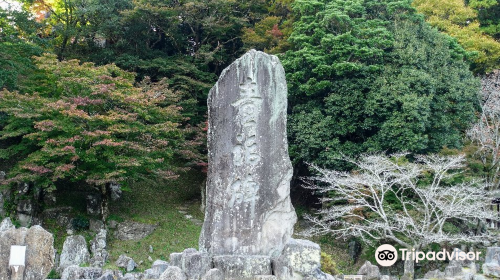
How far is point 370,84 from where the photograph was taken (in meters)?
17.3

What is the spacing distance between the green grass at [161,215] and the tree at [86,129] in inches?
58.6

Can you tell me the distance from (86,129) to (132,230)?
3.84m

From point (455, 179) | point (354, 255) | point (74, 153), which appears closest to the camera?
point (74, 153)

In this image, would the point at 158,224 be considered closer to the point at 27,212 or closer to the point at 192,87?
the point at 27,212

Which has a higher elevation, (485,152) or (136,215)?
(485,152)

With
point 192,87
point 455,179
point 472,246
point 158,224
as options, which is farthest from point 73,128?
point 472,246

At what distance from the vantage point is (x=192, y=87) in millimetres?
20625

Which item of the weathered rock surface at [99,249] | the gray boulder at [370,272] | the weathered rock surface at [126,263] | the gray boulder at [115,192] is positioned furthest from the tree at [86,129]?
the gray boulder at [370,272]

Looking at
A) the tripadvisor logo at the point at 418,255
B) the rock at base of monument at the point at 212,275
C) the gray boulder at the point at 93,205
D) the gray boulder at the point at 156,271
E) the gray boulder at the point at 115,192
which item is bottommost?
the tripadvisor logo at the point at 418,255

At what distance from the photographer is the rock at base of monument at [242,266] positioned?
353 inches

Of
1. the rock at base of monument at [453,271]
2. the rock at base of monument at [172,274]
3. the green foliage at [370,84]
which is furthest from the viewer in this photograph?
the green foliage at [370,84]

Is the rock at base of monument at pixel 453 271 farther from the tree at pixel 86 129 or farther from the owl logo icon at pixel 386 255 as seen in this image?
the tree at pixel 86 129

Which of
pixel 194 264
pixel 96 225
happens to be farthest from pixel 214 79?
pixel 194 264

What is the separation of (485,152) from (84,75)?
45.7 ft
